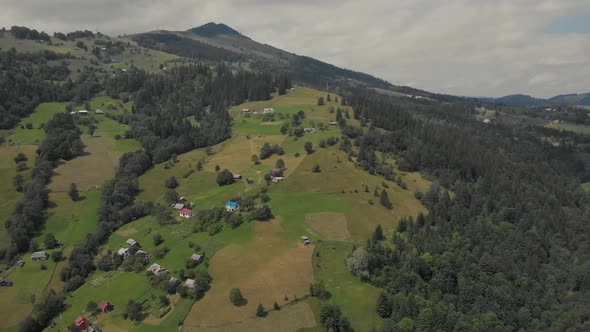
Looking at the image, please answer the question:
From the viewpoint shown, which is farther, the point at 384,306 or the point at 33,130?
the point at 33,130

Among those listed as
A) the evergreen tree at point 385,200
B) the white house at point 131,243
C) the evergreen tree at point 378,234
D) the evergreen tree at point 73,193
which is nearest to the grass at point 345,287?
the evergreen tree at point 378,234

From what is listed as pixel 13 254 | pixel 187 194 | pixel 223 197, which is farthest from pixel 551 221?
pixel 13 254

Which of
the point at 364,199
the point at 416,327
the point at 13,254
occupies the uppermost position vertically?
the point at 364,199

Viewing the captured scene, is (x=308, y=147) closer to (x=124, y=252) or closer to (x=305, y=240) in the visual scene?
(x=305, y=240)

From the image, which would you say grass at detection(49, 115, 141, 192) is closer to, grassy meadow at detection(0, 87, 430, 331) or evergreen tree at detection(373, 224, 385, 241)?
grassy meadow at detection(0, 87, 430, 331)

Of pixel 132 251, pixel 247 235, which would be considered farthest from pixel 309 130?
pixel 132 251

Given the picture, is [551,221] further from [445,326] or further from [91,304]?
[91,304]
